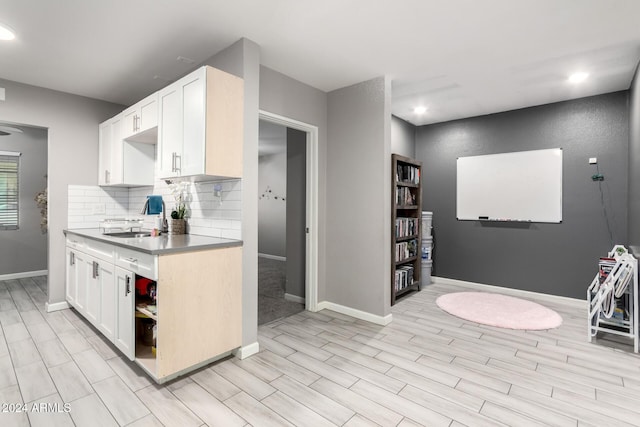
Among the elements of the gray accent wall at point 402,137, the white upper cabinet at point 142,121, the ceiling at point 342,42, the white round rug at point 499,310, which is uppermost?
the ceiling at point 342,42

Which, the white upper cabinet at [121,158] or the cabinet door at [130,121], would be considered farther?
the white upper cabinet at [121,158]

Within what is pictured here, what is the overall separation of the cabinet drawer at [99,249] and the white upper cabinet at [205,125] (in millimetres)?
809

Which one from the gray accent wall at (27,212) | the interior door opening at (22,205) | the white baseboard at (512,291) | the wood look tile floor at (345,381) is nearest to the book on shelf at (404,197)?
the white baseboard at (512,291)

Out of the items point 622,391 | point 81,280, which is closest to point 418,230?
point 622,391

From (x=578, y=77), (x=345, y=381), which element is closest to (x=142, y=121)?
(x=345, y=381)

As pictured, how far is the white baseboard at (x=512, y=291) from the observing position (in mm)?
3999

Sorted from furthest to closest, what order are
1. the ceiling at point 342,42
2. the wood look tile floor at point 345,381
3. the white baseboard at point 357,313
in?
the white baseboard at point 357,313 < the ceiling at point 342,42 < the wood look tile floor at point 345,381

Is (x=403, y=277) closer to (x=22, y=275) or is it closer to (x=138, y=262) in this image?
(x=138, y=262)

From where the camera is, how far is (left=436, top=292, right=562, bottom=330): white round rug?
3.36m

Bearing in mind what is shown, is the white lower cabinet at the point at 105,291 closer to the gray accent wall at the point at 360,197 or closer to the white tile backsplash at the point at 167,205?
the white tile backsplash at the point at 167,205

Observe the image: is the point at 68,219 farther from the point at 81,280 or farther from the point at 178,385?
the point at 178,385

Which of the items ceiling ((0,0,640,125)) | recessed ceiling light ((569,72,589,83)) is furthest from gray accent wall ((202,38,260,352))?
recessed ceiling light ((569,72,589,83))

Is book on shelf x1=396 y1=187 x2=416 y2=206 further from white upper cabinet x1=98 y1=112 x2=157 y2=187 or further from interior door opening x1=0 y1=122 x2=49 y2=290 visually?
interior door opening x1=0 y1=122 x2=49 y2=290

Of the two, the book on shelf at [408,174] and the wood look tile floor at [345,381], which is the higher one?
the book on shelf at [408,174]
